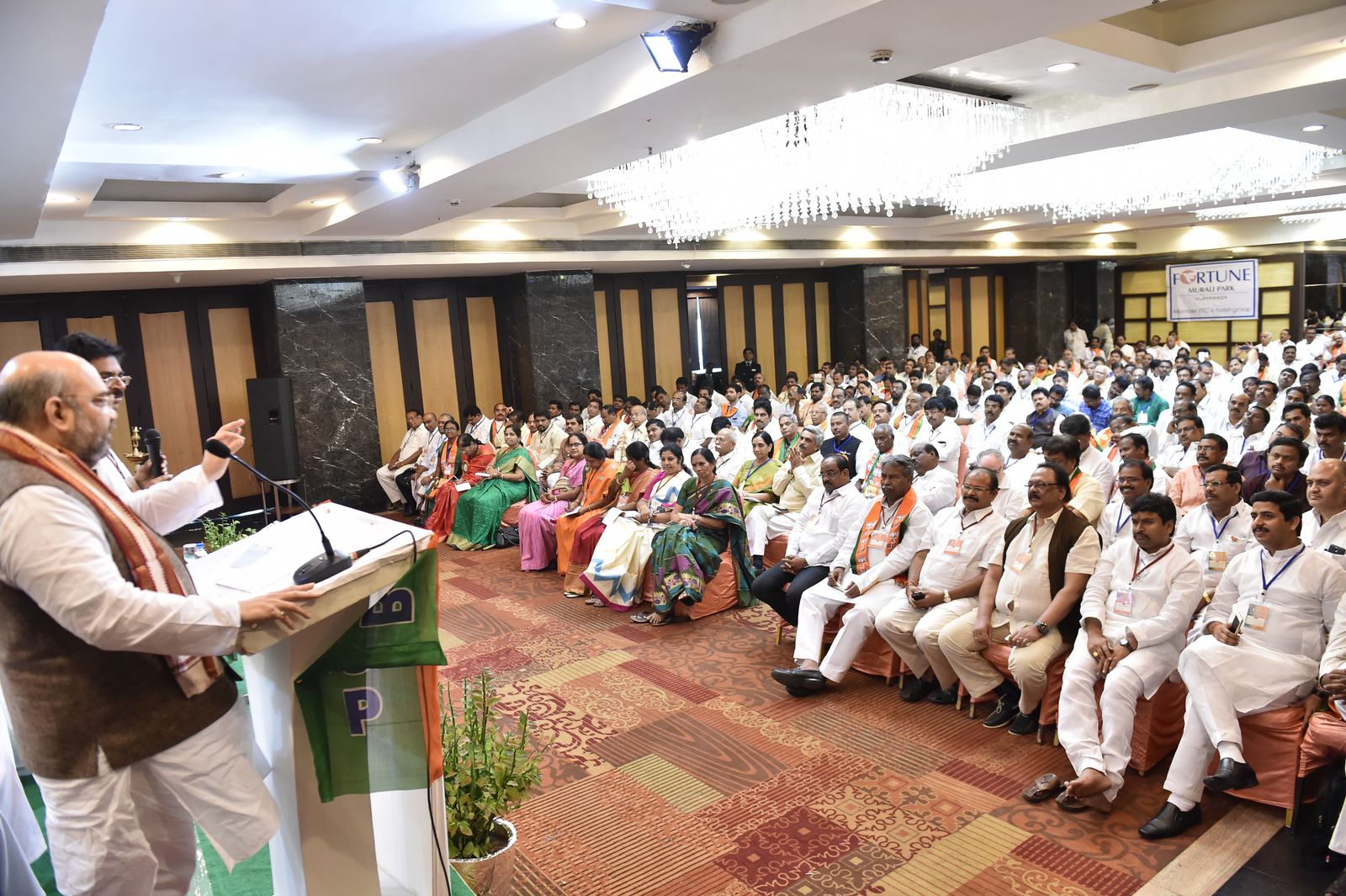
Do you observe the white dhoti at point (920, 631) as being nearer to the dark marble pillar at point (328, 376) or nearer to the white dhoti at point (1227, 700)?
the white dhoti at point (1227, 700)

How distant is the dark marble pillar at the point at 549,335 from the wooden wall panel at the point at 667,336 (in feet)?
6.27

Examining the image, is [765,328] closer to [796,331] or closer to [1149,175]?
[796,331]

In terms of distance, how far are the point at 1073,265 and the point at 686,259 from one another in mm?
10659

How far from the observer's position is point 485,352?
40.1ft

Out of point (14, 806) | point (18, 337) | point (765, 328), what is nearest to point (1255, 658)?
point (14, 806)

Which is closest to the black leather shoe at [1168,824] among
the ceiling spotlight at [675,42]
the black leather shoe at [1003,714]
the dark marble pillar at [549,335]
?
the black leather shoe at [1003,714]

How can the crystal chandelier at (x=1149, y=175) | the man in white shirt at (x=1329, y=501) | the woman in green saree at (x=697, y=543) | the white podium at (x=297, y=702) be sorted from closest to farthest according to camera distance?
1. the white podium at (x=297, y=702)
2. the man in white shirt at (x=1329, y=501)
3. the woman in green saree at (x=697, y=543)
4. the crystal chandelier at (x=1149, y=175)

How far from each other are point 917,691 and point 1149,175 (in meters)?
6.53

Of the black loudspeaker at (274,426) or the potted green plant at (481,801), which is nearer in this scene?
the potted green plant at (481,801)

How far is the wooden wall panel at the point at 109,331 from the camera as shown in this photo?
9609mm

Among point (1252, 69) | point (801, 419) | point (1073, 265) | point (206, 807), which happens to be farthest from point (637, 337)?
point (206, 807)

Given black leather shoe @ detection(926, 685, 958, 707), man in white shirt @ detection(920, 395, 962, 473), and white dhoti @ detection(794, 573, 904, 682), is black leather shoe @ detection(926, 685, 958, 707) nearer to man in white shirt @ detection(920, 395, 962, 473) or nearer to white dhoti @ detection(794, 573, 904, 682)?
white dhoti @ detection(794, 573, 904, 682)

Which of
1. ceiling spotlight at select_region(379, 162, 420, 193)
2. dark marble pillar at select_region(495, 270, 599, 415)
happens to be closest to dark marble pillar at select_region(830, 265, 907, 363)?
dark marble pillar at select_region(495, 270, 599, 415)

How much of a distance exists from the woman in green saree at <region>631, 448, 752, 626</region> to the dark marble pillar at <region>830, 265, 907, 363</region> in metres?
9.63
